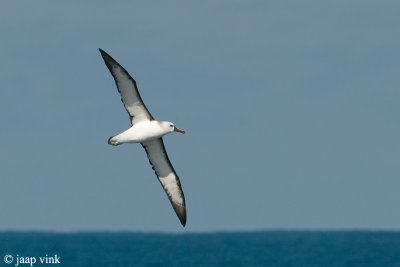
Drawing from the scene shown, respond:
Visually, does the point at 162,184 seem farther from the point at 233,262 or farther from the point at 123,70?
the point at 233,262

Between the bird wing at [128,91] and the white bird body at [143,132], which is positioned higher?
the bird wing at [128,91]

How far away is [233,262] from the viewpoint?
109875 millimetres

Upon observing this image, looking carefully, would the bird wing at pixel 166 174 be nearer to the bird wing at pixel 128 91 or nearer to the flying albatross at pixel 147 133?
the flying albatross at pixel 147 133

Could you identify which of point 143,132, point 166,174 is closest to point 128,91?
point 143,132

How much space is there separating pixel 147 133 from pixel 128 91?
163 centimetres

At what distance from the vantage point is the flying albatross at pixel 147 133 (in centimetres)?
3103

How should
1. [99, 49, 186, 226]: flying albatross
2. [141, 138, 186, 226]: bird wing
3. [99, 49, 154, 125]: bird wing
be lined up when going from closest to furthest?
[99, 49, 154, 125]: bird wing
[99, 49, 186, 226]: flying albatross
[141, 138, 186, 226]: bird wing

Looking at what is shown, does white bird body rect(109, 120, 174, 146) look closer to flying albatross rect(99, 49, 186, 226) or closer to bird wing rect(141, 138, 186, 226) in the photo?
flying albatross rect(99, 49, 186, 226)

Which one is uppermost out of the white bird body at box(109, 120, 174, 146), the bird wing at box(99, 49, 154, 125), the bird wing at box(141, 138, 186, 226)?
the bird wing at box(99, 49, 154, 125)

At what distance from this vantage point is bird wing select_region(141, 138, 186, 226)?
3347 centimetres

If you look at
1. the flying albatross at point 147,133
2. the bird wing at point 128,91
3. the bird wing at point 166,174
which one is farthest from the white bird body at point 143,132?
the bird wing at point 166,174

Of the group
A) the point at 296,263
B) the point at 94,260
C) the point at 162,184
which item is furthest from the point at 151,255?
the point at 162,184

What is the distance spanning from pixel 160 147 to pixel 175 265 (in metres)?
77.1

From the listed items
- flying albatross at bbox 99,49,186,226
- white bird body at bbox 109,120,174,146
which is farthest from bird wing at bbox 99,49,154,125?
white bird body at bbox 109,120,174,146
